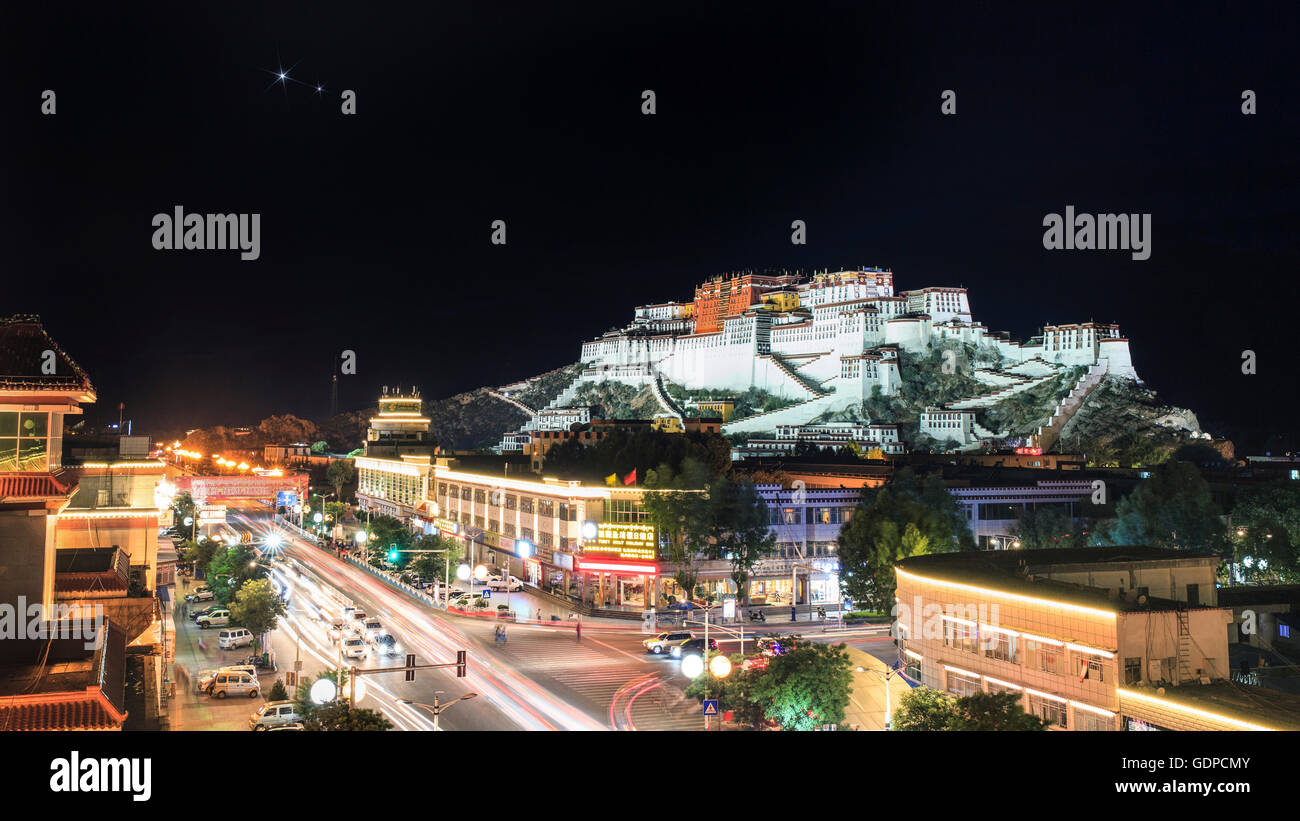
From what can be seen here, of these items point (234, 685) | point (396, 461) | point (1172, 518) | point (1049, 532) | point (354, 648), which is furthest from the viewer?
point (396, 461)

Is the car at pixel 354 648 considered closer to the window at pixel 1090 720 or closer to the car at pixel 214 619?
the car at pixel 214 619

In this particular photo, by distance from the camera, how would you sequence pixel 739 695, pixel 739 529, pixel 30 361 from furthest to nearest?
pixel 739 529
pixel 739 695
pixel 30 361

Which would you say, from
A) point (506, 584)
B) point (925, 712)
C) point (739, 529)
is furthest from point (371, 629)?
point (925, 712)

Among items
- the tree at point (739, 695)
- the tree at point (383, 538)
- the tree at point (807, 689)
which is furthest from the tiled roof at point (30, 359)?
the tree at point (383, 538)

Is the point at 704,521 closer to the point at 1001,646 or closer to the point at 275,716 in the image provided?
the point at 1001,646
